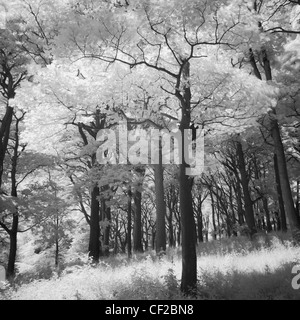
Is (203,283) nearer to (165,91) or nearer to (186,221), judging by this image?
(186,221)

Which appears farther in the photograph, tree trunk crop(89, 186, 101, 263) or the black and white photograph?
tree trunk crop(89, 186, 101, 263)

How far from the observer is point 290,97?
12672mm

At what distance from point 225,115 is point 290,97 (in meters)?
5.67

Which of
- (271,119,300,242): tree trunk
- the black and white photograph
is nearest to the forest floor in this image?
the black and white photograph

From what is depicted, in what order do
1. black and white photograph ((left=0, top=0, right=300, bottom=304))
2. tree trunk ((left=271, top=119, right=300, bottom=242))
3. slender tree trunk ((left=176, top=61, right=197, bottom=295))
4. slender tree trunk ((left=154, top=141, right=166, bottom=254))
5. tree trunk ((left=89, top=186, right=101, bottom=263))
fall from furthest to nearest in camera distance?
1. tree trunk ((left=89, top=186, right=101, bottom=263))
2. slender tree trunk ((left=154, top=141, right=166, bottom=254))
3. tree trunk ((left=271, top=119, right=300, bottom=242))
4. slender tree trunk ((left=176, top=61, right=197, bottom=295))
5. black and white photograph ((left=0, top=0, right=300, bottom=304))

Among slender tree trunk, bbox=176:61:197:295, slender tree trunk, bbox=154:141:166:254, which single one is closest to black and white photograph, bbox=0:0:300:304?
→ slender tree trunk, bbox=176:61:197:295

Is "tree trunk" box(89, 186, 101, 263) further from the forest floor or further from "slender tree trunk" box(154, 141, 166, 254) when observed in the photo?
the forest floor

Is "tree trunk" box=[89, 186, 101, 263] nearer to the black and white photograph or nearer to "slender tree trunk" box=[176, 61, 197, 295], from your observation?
the black and white photograph

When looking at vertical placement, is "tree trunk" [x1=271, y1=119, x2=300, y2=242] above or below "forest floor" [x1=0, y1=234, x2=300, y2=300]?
above

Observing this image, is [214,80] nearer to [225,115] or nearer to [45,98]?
[225,115]

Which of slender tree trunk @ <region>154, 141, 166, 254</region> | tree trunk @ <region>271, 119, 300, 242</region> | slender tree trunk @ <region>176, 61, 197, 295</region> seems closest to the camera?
slender tree trunk @ <region>176, 61, 197, 295</region>

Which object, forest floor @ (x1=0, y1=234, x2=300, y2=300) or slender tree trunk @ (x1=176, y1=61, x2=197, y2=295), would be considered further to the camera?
slender tree trunk @ (x1=176, y1=61, x2=197, y2=295)

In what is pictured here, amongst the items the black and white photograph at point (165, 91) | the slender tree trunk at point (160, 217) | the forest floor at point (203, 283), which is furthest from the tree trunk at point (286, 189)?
the slender tree trunk at point (160, 217)

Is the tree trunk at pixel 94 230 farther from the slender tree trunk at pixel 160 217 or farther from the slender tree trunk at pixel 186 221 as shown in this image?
the slender tree trunk at pixel 186 221
